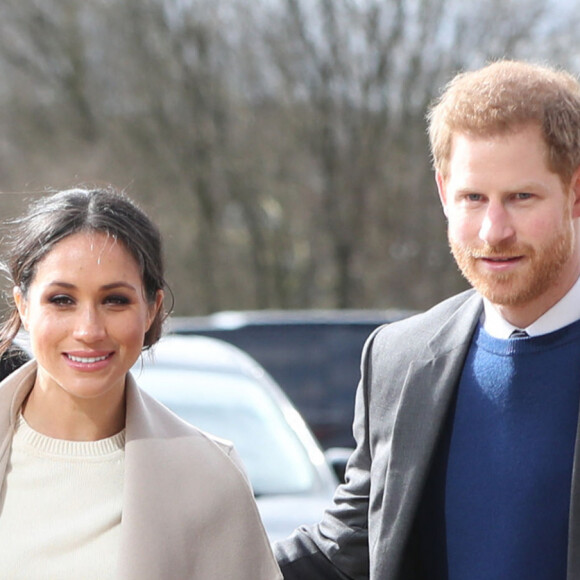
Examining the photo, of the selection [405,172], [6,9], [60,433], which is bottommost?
[60,433]

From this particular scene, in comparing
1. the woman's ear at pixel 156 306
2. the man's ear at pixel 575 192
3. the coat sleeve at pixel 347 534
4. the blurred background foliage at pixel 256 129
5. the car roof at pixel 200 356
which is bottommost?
the coat sleeve at pixel 347 534

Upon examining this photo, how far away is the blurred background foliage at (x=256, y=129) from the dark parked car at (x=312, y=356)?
946 centimetres

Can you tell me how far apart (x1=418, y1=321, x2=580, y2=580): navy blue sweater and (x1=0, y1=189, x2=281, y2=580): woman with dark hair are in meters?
0.44

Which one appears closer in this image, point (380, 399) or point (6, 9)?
point (380, 399)

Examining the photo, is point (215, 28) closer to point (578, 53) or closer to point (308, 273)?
point (308, 273)

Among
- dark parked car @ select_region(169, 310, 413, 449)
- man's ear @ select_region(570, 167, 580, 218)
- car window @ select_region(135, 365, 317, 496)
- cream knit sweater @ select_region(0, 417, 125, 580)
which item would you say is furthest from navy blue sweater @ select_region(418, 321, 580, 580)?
dark parked car @ select_region(169, 310, 413, 449)

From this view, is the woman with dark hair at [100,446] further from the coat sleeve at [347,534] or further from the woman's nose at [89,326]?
the coat sleeve at [347,534]

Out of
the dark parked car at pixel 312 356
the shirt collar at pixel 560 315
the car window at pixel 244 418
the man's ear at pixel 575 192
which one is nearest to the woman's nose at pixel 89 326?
the shirt collar at pixel 560 315

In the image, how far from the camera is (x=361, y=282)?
20062 millimetres

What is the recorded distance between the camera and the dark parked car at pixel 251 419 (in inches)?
191

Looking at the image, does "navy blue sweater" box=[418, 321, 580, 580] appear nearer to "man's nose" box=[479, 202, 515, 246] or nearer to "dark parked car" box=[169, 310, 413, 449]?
"man's nose" box=[479, 202, 515, 246]

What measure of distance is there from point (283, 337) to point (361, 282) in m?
10.3

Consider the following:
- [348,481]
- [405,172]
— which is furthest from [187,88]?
[348,481]

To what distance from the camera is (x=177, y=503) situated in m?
2.88
